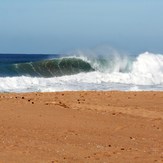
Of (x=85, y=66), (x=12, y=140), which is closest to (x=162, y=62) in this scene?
(x=85, y=66)

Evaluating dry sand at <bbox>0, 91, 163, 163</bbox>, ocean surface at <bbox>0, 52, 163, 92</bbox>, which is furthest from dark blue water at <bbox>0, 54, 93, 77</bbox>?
dry sand at <bbox>0, 91, 163, 163</bbox>

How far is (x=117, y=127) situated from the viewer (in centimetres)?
1144

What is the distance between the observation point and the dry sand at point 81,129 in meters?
8.45

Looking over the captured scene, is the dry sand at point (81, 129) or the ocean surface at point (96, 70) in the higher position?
the ocean surface at point (96, 70)

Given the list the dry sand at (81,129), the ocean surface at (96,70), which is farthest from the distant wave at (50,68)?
the dry sand at (81,129)

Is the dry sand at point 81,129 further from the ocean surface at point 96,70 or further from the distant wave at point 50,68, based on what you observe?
the distant wave at point 50,68

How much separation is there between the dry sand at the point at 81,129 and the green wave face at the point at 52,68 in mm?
19144

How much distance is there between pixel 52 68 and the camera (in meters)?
37.3

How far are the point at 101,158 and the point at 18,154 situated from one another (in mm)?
1214

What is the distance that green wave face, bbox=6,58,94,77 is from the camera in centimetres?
3528

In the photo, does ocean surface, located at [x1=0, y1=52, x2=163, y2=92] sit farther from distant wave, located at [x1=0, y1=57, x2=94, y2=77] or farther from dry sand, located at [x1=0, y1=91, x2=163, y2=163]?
dry sand, located at [x1=0, y1=91, x2=163, y2=163]

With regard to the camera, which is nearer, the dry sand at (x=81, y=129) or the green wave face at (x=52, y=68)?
the dry sand at (x=81, y=129)

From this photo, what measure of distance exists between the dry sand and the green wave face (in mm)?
19144

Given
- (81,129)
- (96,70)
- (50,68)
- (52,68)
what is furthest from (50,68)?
(81,129)
